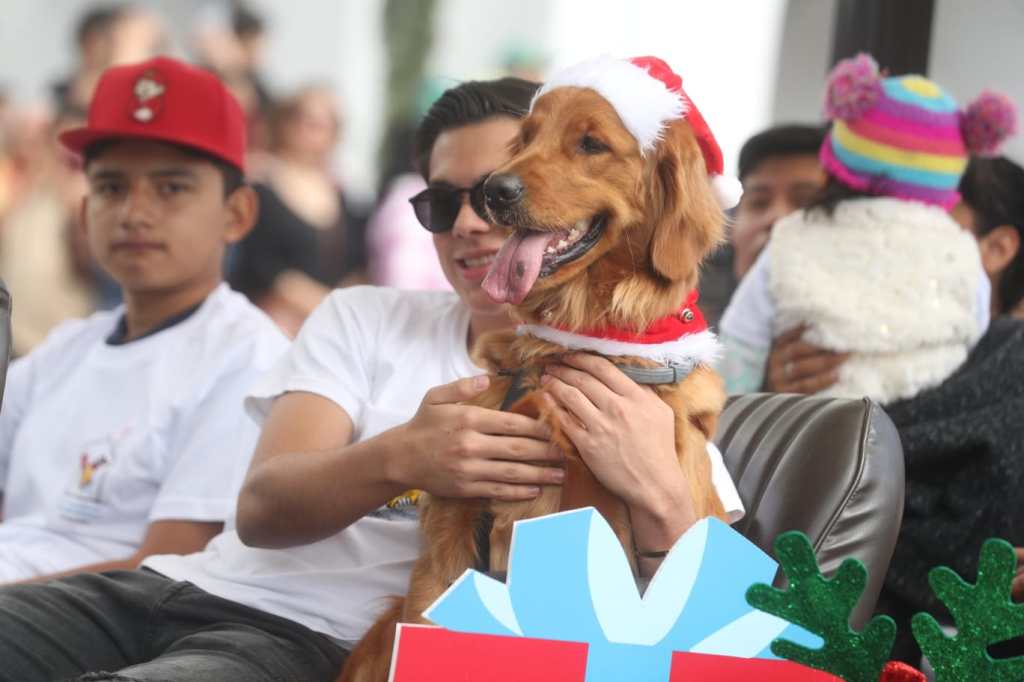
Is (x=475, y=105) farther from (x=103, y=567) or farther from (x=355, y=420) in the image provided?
(x=103, y=567)

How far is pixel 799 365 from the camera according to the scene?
8.87ft

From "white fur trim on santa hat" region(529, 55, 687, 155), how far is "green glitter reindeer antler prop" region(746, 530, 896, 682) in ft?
A: 2.02

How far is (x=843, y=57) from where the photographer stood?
11.1 ft

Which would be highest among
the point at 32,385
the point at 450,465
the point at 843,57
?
the point at 843,57

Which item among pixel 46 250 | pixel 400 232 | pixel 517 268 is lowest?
pixel 46 250

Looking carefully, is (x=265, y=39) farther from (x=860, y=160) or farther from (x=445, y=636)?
(x=445, y=636)

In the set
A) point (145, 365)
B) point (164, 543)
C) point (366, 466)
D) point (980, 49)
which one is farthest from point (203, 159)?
point (980, 49)

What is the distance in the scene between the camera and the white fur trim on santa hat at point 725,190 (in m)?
1.69

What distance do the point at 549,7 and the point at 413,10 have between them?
2.57 feet

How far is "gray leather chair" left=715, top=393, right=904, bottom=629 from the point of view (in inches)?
71.7

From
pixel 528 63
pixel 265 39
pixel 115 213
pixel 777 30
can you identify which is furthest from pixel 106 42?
pixel 115 213

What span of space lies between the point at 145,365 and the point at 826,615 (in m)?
1.74

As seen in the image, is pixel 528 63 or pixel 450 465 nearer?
pixel 450 465

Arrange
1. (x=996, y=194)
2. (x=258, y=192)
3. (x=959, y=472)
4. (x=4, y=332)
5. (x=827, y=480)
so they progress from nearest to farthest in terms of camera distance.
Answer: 1. (x=4, y=332)
2. (x=827, y=480)
3. (x=959, y=472)
4. (x=996, y=194)
5. (x=258, y=192)
